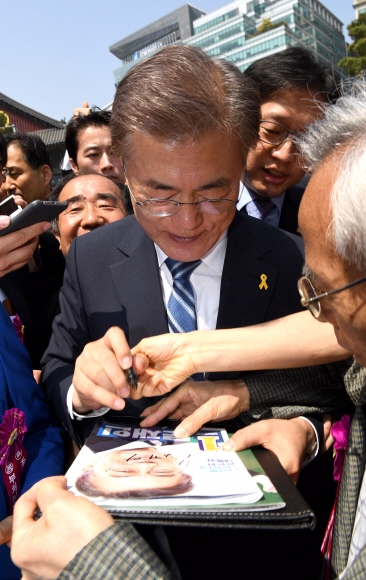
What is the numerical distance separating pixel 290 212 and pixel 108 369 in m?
1.99

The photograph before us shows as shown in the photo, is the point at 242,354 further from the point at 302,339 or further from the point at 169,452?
the point at 169,452

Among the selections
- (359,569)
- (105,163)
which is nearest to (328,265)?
(359,569)

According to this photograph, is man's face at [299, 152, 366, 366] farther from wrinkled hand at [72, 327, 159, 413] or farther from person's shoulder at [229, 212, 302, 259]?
person's shoulder at [229, 212, 302, 259]

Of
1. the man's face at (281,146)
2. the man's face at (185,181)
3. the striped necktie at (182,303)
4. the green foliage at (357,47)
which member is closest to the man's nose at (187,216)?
the man's face at (185,181)

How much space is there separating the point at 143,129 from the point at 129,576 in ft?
3.91

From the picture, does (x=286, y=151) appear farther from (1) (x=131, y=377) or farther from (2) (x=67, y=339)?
(1) (x=131, y=377)

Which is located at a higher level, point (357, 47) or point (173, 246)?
point (357, 47)

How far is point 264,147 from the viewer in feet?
9.10

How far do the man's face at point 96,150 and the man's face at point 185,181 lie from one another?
1.93 m

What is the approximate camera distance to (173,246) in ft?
5.54

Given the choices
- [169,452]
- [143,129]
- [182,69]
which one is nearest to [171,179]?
[143,129]

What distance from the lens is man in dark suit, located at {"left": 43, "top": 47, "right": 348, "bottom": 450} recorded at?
5.04 feet

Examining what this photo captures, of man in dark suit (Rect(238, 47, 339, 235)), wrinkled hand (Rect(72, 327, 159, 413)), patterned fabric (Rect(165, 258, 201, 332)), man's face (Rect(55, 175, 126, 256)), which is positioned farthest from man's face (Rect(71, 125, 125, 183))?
wrinkled hand (Rect(72, 327, 159, 413))

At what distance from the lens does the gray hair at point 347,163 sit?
35.2 inches
